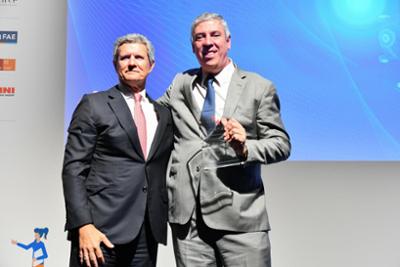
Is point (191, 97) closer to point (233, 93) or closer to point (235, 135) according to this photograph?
point (233, 93)

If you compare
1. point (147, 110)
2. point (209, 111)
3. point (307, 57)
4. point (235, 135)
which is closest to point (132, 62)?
point (147, 110)

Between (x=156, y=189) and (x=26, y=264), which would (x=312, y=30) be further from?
(x=26, y=264)

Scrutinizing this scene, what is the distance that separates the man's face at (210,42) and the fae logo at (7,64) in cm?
192

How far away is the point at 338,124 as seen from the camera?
2.80 metres

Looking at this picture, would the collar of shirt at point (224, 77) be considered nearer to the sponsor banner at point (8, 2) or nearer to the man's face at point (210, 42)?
the man's face at point (210, 42)

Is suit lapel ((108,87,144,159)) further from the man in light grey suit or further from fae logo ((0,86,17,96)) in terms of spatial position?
fae logo ((0,86,17,96))

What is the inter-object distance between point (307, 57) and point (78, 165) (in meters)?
1.87

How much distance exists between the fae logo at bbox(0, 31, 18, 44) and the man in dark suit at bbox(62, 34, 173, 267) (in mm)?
1821

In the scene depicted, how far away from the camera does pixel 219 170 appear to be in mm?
1531

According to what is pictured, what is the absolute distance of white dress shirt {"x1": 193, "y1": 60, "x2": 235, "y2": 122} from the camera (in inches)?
61.9

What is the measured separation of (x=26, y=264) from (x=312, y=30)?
247 centimetres

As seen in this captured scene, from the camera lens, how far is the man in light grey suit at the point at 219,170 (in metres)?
1.51

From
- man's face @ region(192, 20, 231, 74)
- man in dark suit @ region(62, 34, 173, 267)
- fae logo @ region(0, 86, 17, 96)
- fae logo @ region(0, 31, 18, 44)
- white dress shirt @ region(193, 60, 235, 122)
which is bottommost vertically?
man in dark suit @ region(62, 34, 173, 267)

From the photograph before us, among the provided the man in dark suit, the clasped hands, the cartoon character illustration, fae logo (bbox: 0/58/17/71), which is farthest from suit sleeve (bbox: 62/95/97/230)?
fae logo (bbox: 0/58/17/71)
